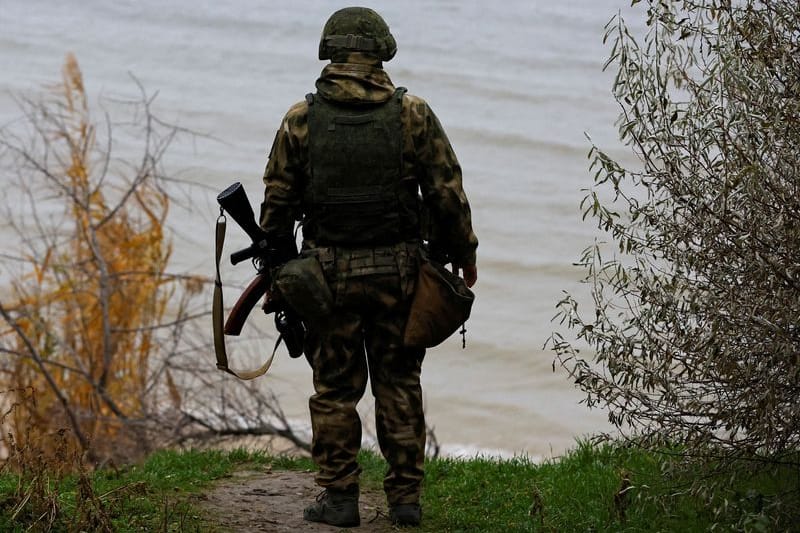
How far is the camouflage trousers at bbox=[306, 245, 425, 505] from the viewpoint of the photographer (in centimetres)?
592

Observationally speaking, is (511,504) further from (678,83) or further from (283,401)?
(283,401)

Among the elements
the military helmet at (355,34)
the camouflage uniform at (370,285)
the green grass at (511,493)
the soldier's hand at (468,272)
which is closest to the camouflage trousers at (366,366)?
the camouflage uniform at (370,285)

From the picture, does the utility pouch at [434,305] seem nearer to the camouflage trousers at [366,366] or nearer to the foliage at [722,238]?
the camouflage trousers at [366,366]

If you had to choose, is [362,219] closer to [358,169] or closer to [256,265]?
[358,169]

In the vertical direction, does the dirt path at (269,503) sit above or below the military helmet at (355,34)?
below

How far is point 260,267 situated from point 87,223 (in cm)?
541

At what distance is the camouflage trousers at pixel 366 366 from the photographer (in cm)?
592

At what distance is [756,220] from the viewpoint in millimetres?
5500

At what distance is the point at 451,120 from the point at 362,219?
1411 cm

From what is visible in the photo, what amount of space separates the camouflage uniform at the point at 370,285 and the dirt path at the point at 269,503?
0.90ft

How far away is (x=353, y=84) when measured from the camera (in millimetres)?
5797

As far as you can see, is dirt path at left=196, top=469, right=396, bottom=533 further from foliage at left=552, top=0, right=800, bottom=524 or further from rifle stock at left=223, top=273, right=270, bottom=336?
foliage at left=552, top=0, right=800, bottom=524

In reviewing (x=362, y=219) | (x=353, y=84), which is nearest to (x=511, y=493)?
(x=362, y=219)

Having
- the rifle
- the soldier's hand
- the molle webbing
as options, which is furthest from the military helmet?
the soldier's hand
